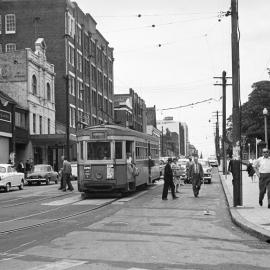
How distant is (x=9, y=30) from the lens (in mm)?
66125

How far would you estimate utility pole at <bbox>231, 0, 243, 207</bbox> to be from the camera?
17.9 m

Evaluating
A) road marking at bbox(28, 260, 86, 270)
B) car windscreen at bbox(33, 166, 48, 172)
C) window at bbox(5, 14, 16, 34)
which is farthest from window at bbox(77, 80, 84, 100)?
road marking at bbox(28, 260, 86, 270)

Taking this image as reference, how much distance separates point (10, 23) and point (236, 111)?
52.7 meters

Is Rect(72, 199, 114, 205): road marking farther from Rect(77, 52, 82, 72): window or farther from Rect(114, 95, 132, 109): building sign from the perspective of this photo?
Rect(114, 95, 132, 109): building sign

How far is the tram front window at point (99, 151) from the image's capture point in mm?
23469

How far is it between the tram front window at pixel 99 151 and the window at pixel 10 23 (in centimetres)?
4554

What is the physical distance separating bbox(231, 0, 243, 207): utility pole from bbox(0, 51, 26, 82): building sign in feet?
125

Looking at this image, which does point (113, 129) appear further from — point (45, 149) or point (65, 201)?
point (45, 149)

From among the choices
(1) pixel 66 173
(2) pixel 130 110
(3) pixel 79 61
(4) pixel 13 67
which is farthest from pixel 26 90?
(2) pixel 130 110

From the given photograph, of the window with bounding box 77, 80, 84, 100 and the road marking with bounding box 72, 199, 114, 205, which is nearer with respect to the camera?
the road marking with bounding box 72, 199, 114, 205

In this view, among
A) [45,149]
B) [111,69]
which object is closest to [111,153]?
[45,149]

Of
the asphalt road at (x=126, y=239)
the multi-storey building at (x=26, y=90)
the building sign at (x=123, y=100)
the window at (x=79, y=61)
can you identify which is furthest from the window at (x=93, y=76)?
the asphalt road at (x=126, y=239)

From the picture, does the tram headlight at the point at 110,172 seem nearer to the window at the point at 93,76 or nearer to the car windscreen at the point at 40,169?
the car windscreen at the point at 40,169

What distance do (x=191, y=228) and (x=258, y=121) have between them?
233 ft
